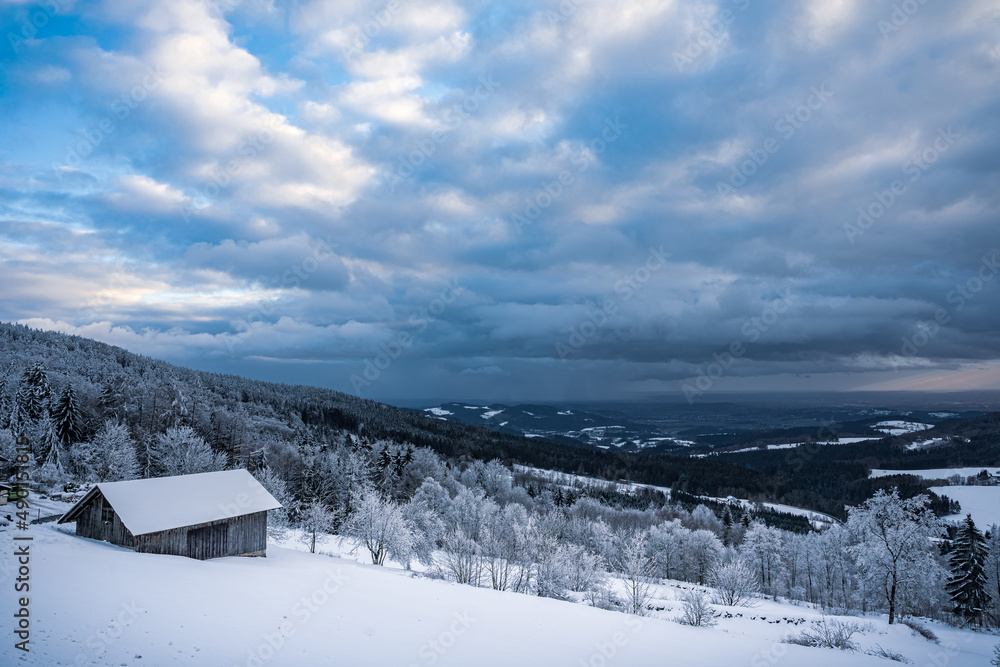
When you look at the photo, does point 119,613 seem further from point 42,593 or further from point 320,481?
point 320,481

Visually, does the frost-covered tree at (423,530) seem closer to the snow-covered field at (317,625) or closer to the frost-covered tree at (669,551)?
the snow-covered field at (317,625)

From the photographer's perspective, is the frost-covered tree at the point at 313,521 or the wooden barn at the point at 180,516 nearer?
the wooden barn at the point at 180,516

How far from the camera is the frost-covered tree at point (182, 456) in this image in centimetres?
4912

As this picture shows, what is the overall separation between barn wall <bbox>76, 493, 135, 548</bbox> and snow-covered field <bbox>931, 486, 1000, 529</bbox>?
193m

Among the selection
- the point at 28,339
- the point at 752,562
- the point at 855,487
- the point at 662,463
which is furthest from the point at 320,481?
the point at 855,487

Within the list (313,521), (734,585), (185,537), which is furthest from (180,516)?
(734,585)

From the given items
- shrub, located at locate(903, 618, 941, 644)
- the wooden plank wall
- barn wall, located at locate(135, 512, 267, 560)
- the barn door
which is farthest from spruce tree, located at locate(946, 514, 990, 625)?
the barn door

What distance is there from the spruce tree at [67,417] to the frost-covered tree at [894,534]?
83.4 metres

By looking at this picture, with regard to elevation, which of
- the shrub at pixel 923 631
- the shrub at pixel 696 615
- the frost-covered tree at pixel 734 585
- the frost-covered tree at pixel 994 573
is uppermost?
the shrub at pixel 696 615

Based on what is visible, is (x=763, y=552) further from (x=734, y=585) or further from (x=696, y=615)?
(x=696, y=615)

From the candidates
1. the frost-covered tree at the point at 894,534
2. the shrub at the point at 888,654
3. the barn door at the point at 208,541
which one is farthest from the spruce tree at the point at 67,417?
the frost-covered tree at the point at 894,534

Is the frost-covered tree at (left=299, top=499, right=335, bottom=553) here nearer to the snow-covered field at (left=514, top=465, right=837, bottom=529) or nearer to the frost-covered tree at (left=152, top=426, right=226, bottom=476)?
the frost-covered tree at (left=152, top=426, right=226, bottom=476)

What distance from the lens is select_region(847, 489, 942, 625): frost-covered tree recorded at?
34750mm

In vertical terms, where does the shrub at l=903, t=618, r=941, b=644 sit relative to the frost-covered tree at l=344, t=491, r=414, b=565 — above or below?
below
